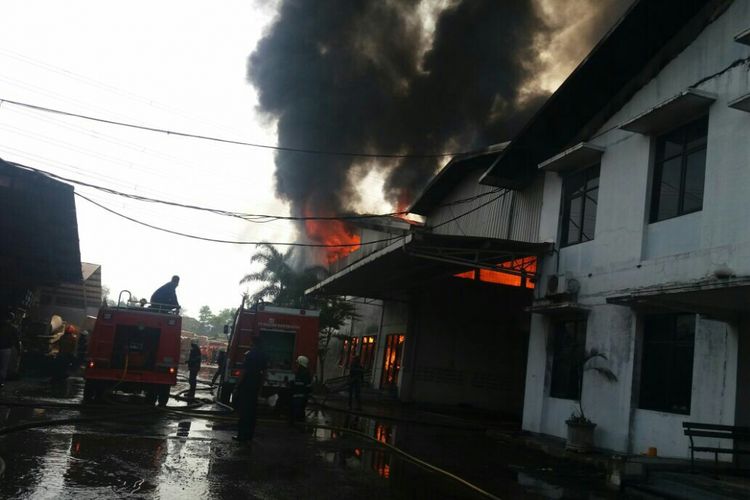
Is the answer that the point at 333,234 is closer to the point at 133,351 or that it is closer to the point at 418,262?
the point at 418,262

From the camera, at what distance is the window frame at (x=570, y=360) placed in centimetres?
1344

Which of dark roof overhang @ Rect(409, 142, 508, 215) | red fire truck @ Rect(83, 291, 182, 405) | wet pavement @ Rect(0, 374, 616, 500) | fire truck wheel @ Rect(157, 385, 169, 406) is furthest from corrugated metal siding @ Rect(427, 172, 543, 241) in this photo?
fire truck wheel @ Rect(157, 385, 169, 406)

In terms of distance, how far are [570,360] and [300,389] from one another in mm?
5629

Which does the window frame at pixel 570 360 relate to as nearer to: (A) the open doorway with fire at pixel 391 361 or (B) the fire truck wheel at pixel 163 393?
(B) the fire truck wheel at pixel 163 393

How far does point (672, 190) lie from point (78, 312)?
32027mm

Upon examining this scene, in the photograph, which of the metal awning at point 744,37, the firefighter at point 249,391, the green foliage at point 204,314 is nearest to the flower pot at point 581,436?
the firefighter at point 249,391

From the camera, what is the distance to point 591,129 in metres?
14.7

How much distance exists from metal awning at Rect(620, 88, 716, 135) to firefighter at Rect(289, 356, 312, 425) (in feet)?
26.6

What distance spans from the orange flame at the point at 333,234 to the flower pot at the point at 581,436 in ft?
72.8

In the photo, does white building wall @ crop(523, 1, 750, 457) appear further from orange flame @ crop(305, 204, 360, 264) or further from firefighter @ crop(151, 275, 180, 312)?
orange flame @ crop(305, 204, 360, 264)

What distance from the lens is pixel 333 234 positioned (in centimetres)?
3419

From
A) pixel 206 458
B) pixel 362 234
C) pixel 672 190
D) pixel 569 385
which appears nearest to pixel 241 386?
pixel 206 458

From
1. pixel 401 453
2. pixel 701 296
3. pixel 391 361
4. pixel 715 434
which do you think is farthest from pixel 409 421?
pixel 391 361

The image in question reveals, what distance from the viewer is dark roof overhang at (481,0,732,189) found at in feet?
40.7
